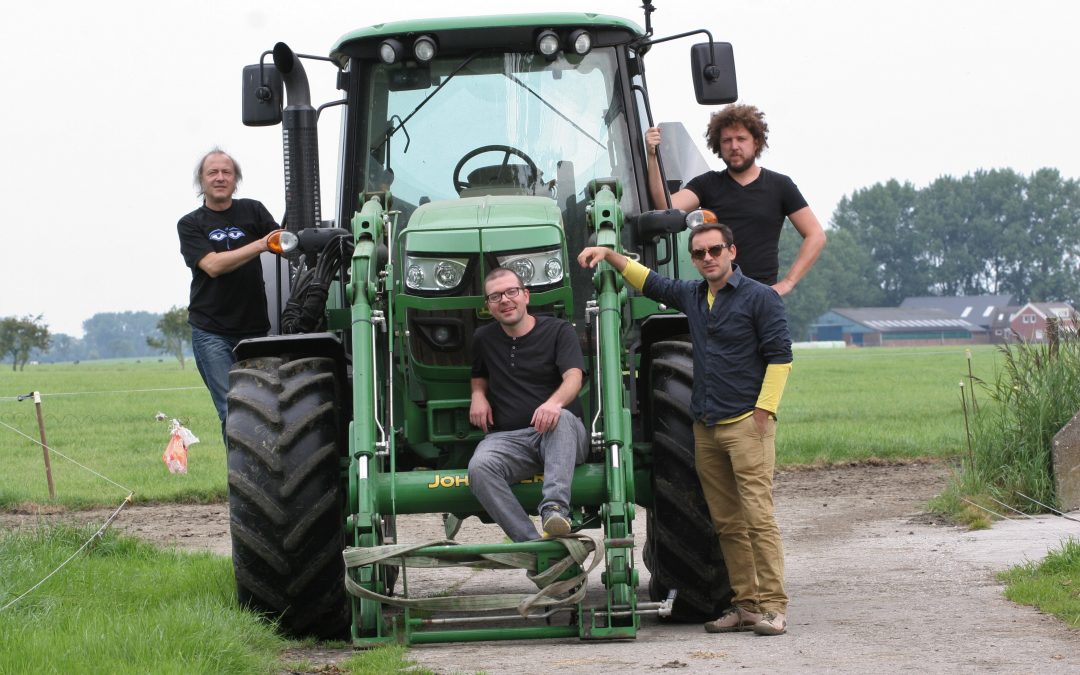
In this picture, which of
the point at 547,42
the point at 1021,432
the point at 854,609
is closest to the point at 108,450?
the point at 1021,432

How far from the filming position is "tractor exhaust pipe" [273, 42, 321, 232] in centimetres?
761

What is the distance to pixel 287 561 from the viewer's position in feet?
21.6

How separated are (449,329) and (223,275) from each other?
7.43ft

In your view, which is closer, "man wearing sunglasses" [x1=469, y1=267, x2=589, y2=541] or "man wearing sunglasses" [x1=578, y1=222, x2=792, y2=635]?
"man wearing sunglasses" [x1=469, y1=267, x2=589, y2=541]

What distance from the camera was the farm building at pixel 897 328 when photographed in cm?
12269

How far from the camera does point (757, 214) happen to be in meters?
7.96

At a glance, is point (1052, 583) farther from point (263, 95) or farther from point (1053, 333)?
point (1053, 333)

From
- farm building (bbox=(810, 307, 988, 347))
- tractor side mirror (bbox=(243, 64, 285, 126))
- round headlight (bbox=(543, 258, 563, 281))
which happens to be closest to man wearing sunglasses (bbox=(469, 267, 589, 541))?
round headlight (bbox=(543, 258, 563, 281))

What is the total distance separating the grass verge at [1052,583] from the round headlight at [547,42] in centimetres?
362

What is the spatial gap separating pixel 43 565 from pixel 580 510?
328 cm

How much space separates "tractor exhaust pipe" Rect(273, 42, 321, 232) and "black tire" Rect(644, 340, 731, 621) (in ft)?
7.03

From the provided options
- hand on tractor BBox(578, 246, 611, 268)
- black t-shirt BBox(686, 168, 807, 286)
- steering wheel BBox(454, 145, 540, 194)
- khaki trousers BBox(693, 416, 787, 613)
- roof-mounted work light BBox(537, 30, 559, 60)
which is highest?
roof-mounted work light BBox(537, 30, 559, 60)

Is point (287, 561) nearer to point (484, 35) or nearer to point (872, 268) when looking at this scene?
point (484, 35)

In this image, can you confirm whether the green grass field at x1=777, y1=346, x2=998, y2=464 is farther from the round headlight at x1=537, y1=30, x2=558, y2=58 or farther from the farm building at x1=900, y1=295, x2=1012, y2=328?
the farm building at x1=900, y1=295, x2=1012, y2=328
